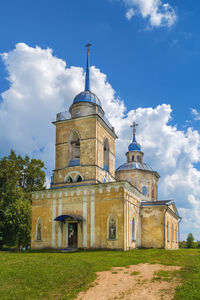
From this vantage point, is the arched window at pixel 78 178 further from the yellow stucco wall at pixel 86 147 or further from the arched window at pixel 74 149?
the arched window at pixel 74 149

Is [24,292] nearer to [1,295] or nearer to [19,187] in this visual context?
[1,295]

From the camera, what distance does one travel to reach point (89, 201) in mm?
23297

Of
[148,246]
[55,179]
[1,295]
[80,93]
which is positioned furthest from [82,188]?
[1,295]

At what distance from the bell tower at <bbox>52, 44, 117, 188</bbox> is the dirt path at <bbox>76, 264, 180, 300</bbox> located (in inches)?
452

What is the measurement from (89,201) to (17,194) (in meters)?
12.1

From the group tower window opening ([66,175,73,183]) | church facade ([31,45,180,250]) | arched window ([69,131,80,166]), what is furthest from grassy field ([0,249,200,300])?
arched window ([69,131,80,166])

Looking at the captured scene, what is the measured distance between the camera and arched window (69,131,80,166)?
26.2 metres

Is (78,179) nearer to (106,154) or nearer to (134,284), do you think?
(106,154)

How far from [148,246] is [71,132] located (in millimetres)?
11873

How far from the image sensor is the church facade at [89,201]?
22.3m

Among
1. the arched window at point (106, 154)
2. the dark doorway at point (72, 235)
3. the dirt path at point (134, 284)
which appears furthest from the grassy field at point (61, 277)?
the arched window at point (106, 154)

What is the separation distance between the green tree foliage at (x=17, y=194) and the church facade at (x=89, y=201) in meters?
5.06

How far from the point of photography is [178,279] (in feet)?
38.7

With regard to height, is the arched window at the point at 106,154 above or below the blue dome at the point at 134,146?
below
